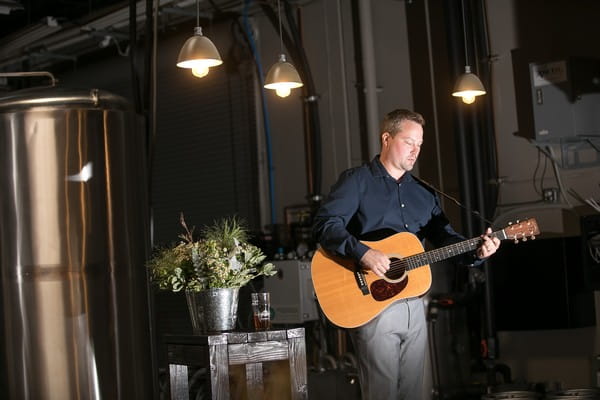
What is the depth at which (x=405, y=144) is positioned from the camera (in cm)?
438

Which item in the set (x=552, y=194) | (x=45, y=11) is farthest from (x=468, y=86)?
(x=45, y=11)


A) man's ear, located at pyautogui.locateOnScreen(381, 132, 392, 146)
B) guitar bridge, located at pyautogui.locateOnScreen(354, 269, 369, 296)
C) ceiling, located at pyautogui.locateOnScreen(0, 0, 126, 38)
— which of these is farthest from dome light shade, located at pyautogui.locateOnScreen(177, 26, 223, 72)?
ceiling, located at pyautogui.locateOnScreen(0, 0, 126, 38)

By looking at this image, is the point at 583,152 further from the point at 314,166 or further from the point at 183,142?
the point at 183,142

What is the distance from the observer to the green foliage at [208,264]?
416 centimetres

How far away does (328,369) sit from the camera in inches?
303

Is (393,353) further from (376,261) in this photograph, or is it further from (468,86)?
(468,86)

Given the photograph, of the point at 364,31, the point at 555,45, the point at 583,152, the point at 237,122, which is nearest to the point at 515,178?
the point at 583,152

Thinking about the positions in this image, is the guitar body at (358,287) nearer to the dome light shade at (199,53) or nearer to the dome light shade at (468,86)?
the dome light shade at (199,53)

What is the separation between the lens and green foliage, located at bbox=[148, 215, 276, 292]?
4.16m

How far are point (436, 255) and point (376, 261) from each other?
0.39 m

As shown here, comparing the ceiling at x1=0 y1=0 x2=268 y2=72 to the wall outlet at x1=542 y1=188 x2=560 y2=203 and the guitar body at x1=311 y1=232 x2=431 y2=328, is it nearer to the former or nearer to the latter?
the wall outlet at x1=542 y1=188 x2=560 y2=203

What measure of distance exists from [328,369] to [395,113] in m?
3.76

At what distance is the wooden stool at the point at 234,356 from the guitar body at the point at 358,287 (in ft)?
0.89

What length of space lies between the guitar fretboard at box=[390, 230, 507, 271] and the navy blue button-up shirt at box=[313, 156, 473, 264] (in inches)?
2.8
